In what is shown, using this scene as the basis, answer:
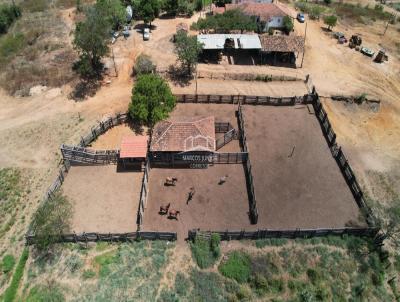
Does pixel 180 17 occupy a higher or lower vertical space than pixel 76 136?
higher

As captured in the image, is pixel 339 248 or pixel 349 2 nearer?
pixel 339 248

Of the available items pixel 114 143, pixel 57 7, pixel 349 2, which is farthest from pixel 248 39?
pixel 57 7

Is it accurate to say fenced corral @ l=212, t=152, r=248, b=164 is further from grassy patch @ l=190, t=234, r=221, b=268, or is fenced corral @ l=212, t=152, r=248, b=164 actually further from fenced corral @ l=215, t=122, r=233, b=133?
grassy patch @ l=190, t=234, r=221, b=268

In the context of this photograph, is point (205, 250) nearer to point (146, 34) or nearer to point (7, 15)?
point (146, 34)

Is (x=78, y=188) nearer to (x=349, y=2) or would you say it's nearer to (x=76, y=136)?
(x=76, y=136)

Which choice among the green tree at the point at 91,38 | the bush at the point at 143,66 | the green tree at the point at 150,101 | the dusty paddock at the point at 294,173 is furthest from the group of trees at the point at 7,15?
the dusty paddock at the point at 294,173

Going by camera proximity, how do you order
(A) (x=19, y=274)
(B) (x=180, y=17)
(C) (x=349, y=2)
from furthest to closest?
(C) (x=349, y=2) < (B) (x=180, y=17) < (A) (x=19, y=274)
